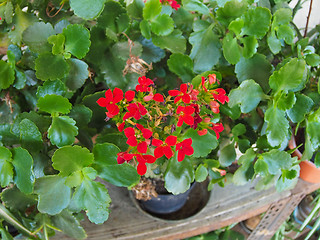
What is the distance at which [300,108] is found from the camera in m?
0.57

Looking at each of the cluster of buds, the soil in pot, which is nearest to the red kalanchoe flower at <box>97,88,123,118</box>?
the cluster of buds

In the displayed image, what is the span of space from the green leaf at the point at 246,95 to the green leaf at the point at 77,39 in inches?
9.5

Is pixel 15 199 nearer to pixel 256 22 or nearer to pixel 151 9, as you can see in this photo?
pixel 151 9

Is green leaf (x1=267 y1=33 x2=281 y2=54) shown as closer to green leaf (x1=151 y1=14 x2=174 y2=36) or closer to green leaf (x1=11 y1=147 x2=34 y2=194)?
green leaf (x1=151 y1=14 x2=174 y2=36)

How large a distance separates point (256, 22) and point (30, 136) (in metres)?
0.41

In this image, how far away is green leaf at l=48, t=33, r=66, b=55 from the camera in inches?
20.2

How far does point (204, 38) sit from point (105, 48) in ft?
0.58

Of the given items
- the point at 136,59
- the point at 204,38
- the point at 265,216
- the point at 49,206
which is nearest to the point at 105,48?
the point at 136,59

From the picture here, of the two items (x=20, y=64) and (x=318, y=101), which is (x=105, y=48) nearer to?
(x=20, y=64)

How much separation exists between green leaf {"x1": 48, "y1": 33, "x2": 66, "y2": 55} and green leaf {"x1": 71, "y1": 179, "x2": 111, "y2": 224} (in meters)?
0.21

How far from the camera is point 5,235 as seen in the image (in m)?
0.58

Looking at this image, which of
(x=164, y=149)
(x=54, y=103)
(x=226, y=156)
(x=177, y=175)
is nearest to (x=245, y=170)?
(x=226, y=156)

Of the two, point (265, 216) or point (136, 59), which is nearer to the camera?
point (136, 59)

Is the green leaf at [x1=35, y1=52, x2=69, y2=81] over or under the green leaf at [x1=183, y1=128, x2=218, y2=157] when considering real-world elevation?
over
